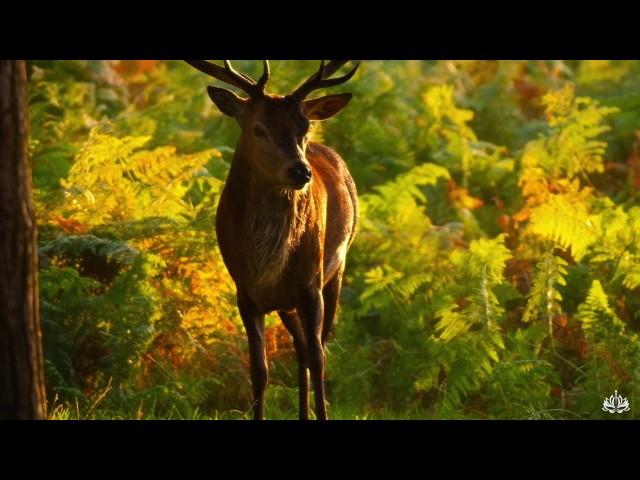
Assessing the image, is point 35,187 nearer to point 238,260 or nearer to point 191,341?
point 191,341

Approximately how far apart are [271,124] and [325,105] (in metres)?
0.62

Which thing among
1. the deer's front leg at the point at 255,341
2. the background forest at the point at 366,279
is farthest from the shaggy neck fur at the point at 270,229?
the background forest at the point at 366,279

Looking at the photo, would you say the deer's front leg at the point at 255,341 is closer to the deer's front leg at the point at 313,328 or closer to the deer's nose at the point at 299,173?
the deer's front leg at the point at 313,328

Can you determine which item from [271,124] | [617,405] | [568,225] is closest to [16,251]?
[271,124]

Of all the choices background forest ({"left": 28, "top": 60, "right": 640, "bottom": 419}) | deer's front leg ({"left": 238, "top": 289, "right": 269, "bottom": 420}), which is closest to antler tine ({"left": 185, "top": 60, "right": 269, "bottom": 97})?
deer's front leg ({"left": 238, "top": 289, "right": 269, "bottom": 420})

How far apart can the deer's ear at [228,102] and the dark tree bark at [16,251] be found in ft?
7.47

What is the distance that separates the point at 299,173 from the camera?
6.88 meters

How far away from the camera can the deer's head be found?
22.8ft

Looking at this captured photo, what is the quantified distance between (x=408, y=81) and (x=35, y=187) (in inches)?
236

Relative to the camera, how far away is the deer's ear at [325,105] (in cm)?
752

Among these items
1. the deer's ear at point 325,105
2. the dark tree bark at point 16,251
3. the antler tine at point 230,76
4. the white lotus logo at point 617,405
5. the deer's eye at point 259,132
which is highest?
the antler tine at point 230,76

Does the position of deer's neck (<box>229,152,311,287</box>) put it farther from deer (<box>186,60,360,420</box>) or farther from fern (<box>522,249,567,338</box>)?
fern (<box>522,249,567,338</box>)

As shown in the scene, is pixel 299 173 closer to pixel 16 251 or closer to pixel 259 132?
pixel 259 132
